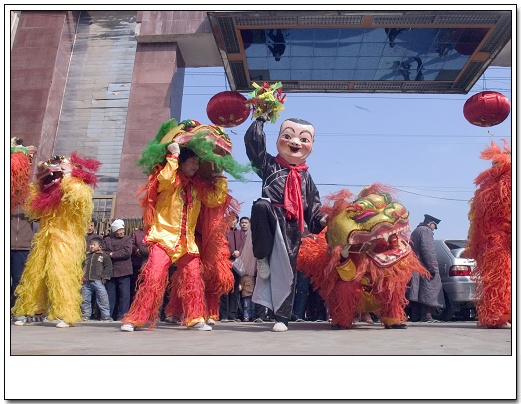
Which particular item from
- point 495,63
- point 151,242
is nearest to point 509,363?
point 151,242

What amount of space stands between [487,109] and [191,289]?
4.94 metres

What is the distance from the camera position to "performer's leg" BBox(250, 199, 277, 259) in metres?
4.67

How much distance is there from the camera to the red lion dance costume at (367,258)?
471 cm

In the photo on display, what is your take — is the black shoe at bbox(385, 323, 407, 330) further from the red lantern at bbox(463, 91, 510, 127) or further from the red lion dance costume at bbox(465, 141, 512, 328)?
the red lantern at bbox(463, 91, 510, 127)

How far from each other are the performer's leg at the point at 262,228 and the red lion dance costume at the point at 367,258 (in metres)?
0.51

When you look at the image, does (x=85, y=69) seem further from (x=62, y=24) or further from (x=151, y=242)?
(x=151, y=242)

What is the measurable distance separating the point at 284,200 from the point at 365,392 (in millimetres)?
2508

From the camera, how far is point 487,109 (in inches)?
299

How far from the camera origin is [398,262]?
15.7ft

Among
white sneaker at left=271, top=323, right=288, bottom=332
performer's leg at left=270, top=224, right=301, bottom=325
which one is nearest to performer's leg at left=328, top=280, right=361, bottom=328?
performer's leg at left=270, top=224, right=301, bottom=325

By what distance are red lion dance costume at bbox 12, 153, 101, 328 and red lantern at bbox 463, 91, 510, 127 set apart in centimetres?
504

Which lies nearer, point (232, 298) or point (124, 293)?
point (124, 293)

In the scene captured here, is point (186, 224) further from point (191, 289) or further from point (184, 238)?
point (191, 289)

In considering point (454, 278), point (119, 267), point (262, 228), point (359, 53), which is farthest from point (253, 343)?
point (359, 53)
